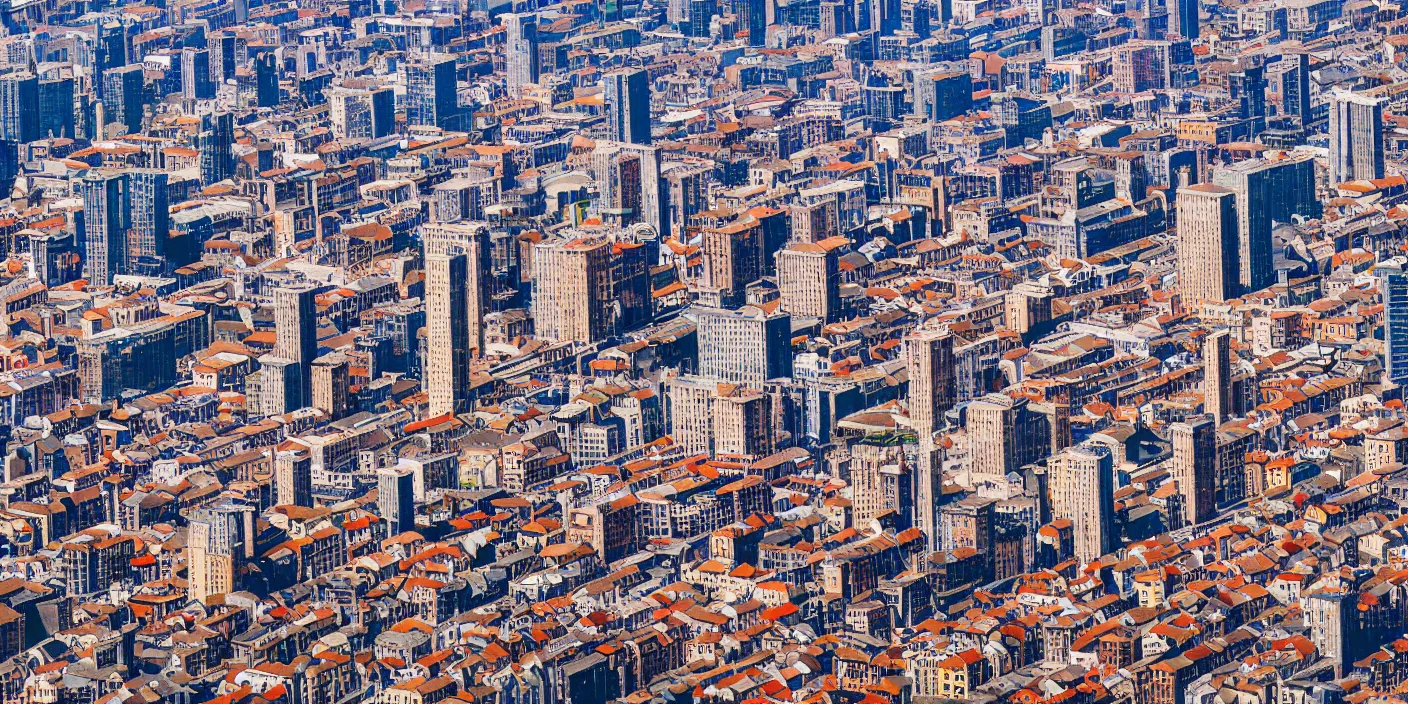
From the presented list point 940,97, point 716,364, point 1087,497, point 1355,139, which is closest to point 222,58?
point 940,97

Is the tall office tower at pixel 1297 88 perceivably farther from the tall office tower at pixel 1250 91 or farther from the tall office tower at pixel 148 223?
the tall office tower at pixel 148 223

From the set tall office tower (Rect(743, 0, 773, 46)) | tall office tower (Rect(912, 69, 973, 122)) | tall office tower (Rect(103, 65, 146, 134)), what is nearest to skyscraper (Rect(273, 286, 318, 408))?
tall office tower (Rect(912, 69, 973, 122))

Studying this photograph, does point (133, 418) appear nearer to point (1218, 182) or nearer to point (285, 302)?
point (285, 302)

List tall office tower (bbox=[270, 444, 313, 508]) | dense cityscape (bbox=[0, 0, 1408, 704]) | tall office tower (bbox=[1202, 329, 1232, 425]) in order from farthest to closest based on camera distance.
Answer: tall office tower (bbox=[1202, 329, 1232, 425])
tall office tower (bbox=[270, 444, 313, 508])
dense cityscape (bbox=[0, 0, 1408, 704])

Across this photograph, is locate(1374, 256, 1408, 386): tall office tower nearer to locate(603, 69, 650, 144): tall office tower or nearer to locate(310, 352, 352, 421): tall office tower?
locate(310, 352, 352, 421): tall office tower

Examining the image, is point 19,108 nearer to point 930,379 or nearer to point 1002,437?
point 930,379

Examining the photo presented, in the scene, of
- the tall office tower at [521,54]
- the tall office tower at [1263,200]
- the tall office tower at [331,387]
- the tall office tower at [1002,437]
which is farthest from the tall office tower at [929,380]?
the tall office tower at [521,54]
